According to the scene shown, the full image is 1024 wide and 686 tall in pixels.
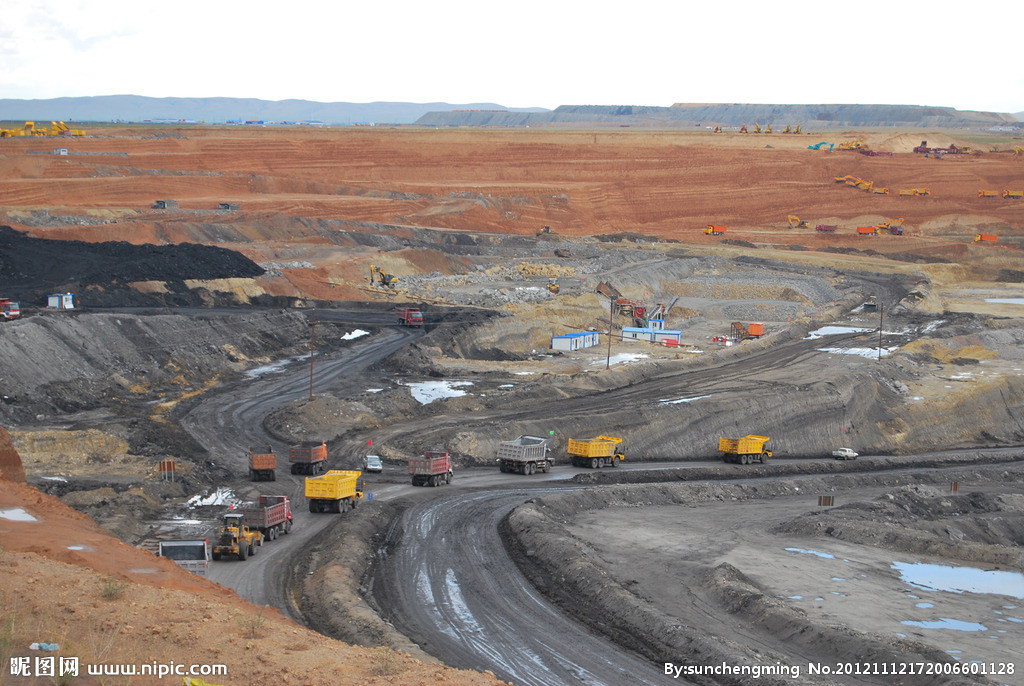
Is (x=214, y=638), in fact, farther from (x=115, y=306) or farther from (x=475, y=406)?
(x=115, y=306)

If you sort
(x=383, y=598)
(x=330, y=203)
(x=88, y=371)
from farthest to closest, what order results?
(x=330, y=203)
(x=88, y=371)
(x=383, y=598)

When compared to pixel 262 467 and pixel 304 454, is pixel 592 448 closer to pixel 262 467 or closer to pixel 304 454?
pixel 304 454

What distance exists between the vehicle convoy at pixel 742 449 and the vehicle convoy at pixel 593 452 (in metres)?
6.32

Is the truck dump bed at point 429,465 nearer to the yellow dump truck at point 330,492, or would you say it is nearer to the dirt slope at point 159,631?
the yellow dump truck at point 330,492

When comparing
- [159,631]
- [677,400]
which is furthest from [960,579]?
[159,631]

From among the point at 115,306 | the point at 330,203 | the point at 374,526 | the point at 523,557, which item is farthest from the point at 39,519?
the point at 330,203

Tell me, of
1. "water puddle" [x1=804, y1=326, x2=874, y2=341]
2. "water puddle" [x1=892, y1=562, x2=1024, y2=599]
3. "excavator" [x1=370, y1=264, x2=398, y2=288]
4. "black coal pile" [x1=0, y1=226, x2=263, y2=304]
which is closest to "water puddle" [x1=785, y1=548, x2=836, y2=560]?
"water puddle" [x1=892, y1=562, x2=1024, y2=599]

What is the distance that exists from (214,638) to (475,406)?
109 ft

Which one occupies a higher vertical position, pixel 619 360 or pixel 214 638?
pixel 214 638

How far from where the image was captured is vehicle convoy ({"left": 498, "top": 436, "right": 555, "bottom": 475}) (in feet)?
136

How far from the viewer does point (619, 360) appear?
63250mm

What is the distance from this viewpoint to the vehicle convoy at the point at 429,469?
3800 centimetres

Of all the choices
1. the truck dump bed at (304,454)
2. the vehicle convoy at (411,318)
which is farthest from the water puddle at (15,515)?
the vehicle convoy at (411,318)

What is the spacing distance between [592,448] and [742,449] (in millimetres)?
8451
